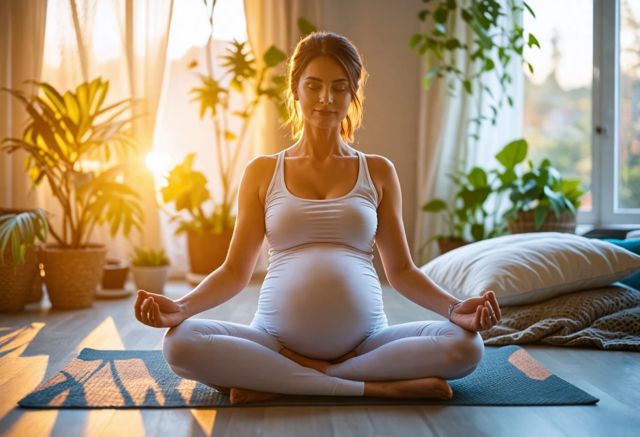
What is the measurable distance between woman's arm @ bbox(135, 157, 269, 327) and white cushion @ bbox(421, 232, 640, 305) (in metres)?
1.09

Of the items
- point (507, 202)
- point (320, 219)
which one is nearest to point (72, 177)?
point (320, 219)

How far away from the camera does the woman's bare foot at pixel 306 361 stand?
6.63ft

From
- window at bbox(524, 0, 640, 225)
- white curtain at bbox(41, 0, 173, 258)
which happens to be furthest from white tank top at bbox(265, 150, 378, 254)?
window at bbox(524, 0, 640, 225)

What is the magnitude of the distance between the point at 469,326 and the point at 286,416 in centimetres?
48

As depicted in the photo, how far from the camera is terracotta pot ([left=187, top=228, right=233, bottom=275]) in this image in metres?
4.77

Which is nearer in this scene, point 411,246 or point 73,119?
point 73,119

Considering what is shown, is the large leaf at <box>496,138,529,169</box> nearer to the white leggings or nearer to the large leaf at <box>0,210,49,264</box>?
the large leaf at <box>0,210,49,264</box>

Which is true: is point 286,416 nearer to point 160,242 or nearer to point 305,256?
point 305,256

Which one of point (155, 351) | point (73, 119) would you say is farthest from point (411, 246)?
point (155, 351)

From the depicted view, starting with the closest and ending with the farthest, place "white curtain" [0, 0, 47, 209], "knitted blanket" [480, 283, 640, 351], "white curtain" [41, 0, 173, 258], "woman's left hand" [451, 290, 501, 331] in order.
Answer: "woman's left hand" [451, 290, 501, 331] → "knitted blanket" [480, 283, 640, 351] → "white curtain" [0, 0, 47, 209] → "white curtain" [41, 0, 173, 258]

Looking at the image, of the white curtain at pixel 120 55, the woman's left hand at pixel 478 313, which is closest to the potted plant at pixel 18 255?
the white curtain at pixel 120 55

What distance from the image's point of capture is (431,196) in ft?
16.7

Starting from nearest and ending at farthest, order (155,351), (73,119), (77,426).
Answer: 1. (77,426)
2. (155,351)
3. (73,119)

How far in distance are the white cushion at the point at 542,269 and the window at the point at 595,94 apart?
2.17 m
